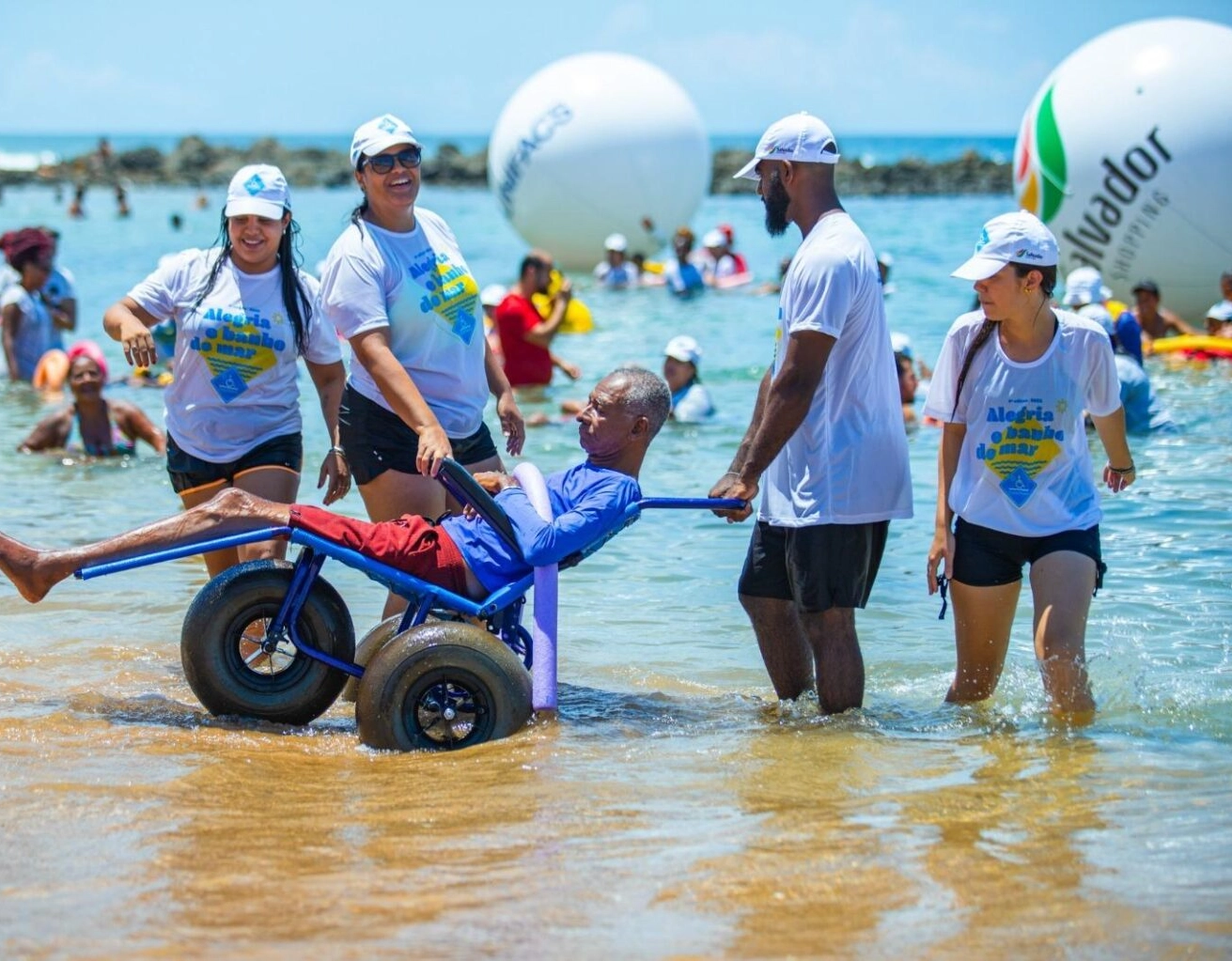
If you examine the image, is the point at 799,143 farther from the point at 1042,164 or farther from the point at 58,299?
the point at 1042,164

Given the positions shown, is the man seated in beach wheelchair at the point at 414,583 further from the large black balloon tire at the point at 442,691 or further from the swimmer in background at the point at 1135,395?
the swimmer in background at the point at 1135,395

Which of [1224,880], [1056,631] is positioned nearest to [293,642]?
[1056,631]

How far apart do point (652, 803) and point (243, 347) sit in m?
2.33

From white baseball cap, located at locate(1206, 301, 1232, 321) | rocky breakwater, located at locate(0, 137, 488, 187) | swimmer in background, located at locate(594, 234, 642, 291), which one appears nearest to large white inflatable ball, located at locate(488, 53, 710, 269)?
swimmer in background, located at locate(594, 234, 642, 291)

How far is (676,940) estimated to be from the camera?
327 cm

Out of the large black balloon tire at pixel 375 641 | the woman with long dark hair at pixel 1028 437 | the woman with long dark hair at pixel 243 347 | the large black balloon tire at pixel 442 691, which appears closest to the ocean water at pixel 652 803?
the large black balloon tire at pixel 442 691

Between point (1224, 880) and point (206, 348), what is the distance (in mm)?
3655

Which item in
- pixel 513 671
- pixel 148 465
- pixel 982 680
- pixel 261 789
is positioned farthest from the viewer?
pixel 148 465

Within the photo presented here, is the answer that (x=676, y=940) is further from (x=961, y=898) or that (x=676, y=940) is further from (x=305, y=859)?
(x=305, y=859)

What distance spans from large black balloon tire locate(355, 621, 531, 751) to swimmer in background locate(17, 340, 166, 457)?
723cm

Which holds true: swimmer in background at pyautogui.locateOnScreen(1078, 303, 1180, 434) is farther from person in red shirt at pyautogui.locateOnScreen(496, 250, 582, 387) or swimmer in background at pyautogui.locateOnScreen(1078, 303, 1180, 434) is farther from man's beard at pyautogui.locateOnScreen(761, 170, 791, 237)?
man's beard at pyautogui.locateOnScreen(761, 170, 791, 237)

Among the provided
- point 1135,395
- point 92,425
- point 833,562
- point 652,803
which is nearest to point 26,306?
point 92,425

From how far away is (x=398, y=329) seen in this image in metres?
5.23

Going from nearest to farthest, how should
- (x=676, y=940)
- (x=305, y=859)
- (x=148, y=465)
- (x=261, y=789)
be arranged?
(x=676, y=940)
(x=305, y=859)
(x=261, y=789)
(x=148, y=465)
